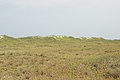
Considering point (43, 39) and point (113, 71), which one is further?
point (43, 39)

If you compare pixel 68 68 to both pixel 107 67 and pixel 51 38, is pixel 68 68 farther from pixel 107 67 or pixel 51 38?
pixel 51 38

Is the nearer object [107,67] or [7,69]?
[107,67]

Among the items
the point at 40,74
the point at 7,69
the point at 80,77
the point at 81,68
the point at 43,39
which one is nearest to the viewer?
the point at 80,77

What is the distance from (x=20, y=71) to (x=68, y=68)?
292 centimetres

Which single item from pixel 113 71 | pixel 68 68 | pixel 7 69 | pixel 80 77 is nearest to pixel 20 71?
pixel 7 69

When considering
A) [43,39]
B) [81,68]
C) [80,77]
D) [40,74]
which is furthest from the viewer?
[43,39]

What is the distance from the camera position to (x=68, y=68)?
1786 centimetres

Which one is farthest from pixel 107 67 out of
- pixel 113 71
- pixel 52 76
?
pixel 52 76

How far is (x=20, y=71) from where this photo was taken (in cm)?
1764

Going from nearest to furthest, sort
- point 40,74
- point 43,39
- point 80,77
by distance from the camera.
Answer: point 80,77
point 40,74
point 43,39

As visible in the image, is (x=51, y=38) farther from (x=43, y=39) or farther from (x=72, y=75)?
(x=72, y=75)

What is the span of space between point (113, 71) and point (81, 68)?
2490mm

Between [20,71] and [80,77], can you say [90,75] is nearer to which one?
[80,77]

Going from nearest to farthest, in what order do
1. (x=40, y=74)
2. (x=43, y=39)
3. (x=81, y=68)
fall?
(x=40, y=74) < (x=81, y=68) < (x=43, y=39)
